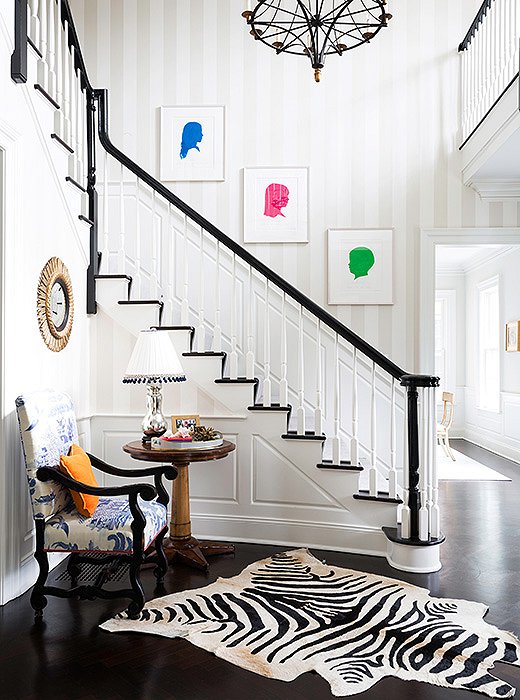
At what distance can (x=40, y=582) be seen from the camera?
3.28 m

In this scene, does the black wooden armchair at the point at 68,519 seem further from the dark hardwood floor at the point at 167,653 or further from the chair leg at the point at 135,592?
the dark hardwood floor at the point at 167,653

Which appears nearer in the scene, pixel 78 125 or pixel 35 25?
pixel 35 25

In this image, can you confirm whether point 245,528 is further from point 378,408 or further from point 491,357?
point 491,357

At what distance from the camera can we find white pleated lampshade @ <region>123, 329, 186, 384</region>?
405 centimetres

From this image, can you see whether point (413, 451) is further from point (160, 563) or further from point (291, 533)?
point (160, 563)

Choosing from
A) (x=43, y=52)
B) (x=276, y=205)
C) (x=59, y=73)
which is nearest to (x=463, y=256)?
(x=276, y=205)

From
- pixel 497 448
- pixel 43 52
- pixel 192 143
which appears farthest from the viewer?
pixel 497 448

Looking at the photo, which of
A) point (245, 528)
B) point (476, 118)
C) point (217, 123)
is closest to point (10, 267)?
point (245, 528)

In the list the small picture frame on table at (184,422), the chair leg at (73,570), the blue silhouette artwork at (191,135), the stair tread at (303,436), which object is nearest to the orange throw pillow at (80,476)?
the chair leg at (73,570)

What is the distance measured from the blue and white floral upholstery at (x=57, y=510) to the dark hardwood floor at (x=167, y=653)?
15.2 inches

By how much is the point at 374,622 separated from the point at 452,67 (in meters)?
4.87

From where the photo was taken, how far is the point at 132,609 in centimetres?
324

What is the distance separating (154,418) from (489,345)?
7320 mm

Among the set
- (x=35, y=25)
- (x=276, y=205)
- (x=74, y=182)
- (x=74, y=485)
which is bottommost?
(x=74, y=485)
